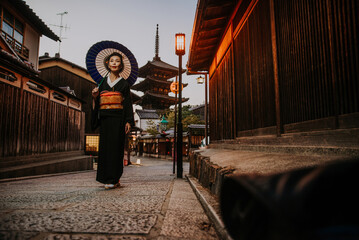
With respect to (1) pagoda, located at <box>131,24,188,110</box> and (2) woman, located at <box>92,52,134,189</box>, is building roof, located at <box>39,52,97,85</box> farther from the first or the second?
(2) woman, located at <box>92,52,134,189</box>

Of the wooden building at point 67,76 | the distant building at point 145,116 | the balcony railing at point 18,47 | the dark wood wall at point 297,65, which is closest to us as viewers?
the dark wood wall at point 297,65

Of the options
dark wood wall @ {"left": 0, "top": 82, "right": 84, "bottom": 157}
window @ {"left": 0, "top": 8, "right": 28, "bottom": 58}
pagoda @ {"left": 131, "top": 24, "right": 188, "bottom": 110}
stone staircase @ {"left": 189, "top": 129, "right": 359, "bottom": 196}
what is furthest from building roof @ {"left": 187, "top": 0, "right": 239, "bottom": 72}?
pagoda @ {"left": 131, "top": 24, "right": 188, "bottom": 110}

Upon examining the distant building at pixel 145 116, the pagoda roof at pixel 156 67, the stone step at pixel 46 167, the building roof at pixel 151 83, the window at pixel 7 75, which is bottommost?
the stone step at pixel 46 167

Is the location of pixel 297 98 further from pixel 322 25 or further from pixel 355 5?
pixel 355 5

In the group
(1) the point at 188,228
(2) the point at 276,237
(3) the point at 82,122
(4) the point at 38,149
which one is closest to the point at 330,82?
(1) the point at 188,228

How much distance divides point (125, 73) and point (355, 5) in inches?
147

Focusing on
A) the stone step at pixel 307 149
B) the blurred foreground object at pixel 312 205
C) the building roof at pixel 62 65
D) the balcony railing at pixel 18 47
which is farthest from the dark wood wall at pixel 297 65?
the building roof at pixel 62 65

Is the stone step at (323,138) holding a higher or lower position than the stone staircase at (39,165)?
higher

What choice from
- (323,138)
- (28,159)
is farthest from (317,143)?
(28,159)

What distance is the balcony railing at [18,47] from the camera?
1147cm

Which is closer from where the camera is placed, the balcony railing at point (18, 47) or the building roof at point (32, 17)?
the building roof at point (32, 17)

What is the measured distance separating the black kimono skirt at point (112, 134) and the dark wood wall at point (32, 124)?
414 centimetres

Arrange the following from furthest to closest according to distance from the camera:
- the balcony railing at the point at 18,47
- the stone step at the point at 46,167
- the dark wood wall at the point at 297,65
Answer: the balcony railing at the point at 18,47
the stone step at the point at 46,167
the dark wood wall at the point at 297,65

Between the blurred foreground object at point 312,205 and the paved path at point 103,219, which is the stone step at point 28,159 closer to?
the paved path at point 103,219
